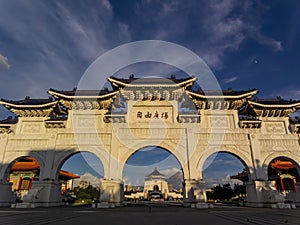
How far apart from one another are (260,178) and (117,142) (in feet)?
35.8

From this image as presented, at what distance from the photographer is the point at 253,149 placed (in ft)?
53.7

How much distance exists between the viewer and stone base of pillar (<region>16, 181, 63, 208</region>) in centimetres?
1491

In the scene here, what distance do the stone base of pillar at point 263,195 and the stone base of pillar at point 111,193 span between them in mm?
9774

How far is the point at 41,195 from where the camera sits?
15.7 metres

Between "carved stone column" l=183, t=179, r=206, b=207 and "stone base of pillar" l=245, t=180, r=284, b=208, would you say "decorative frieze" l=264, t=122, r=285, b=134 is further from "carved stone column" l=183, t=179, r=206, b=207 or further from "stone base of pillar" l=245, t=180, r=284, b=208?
"carved stone column" l=183, t=179, r=206, b=207

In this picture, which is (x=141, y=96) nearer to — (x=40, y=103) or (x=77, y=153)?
(x=77, y=153)

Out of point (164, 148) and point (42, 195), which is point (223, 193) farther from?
point (42, 195)

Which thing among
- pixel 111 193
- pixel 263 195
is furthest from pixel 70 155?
pixel 263 195

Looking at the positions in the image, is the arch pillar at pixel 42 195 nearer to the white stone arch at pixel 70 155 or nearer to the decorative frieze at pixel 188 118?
the white stone arch at pixel 70 155

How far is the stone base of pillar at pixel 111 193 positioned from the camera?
1505cm

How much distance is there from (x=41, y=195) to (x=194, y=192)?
11.1 meters

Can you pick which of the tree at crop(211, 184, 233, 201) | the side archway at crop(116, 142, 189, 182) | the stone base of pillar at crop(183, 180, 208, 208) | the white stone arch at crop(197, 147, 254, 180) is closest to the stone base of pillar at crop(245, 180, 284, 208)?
the white stone arch at crop(197, 147, 254, 180)

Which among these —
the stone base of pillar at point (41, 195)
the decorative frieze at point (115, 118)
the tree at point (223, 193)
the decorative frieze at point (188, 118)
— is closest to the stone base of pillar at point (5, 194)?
the stone base of pillar at point (41, 195)

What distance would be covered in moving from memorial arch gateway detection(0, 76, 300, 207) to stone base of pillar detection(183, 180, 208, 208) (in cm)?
7
